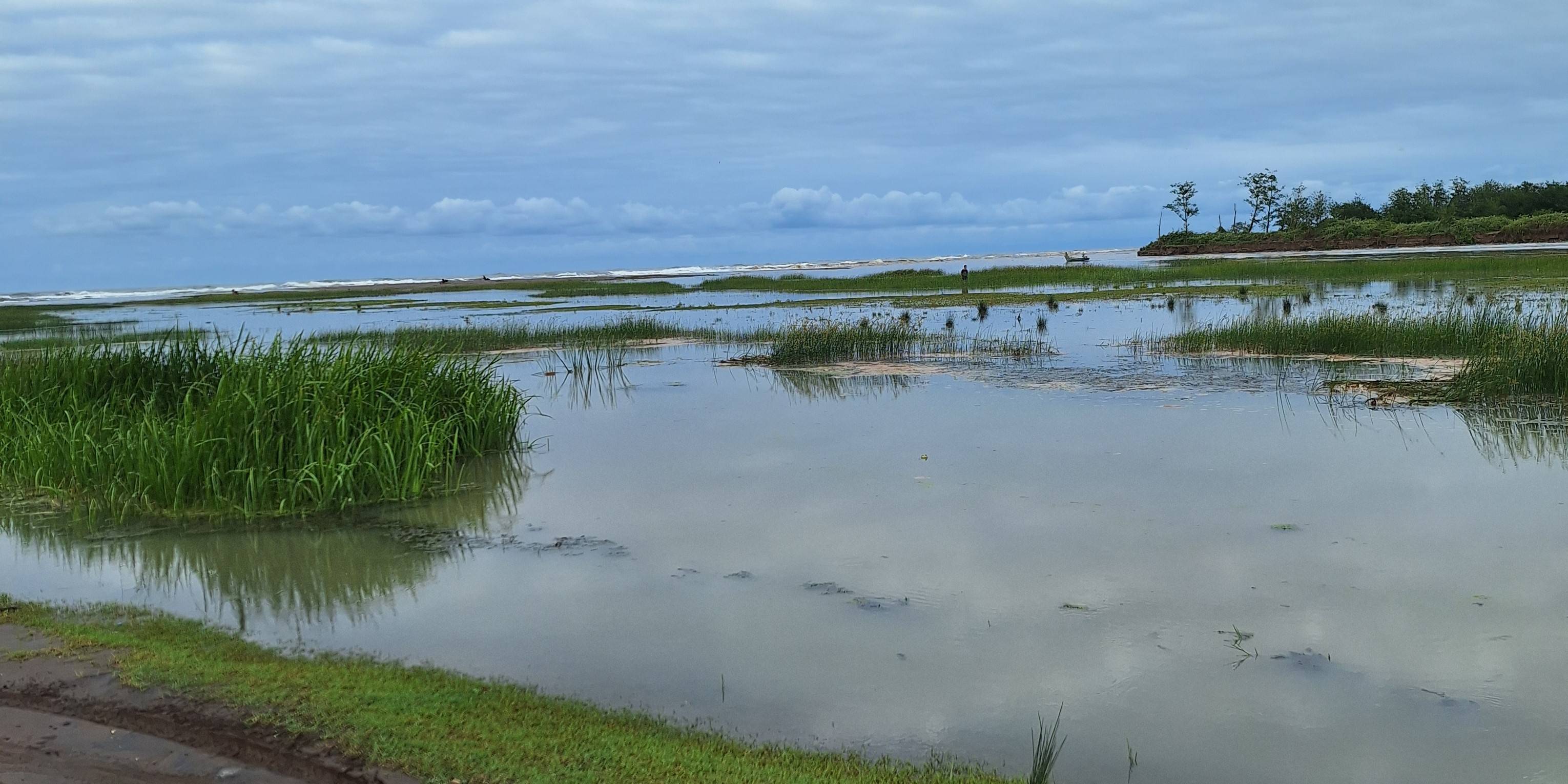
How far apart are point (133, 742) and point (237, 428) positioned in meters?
5.32

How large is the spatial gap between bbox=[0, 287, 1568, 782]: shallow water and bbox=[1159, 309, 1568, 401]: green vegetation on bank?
844 mm

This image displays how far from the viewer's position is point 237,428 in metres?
9.39

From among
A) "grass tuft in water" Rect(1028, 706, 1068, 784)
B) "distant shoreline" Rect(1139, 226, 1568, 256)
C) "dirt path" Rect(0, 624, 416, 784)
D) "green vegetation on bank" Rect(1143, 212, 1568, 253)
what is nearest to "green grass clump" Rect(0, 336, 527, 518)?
"dirt path" Rect(0, 624, 416, 784)

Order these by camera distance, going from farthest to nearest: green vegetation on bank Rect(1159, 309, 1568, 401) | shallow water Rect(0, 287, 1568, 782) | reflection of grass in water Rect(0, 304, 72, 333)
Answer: reflection of grass in water Rect(0, 304, 72, 333)
green vegetation on bank Rect(1159, 309, 1568, 401)
shallow water Rect(0, 287, 1568, 782)

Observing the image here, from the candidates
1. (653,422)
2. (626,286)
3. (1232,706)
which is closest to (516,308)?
(626,286)

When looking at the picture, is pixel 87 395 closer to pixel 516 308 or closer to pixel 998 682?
pixel 998 682

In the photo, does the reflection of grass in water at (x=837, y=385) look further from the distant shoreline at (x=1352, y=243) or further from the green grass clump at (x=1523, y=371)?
the distant shoreline at (x=1352, y=243)

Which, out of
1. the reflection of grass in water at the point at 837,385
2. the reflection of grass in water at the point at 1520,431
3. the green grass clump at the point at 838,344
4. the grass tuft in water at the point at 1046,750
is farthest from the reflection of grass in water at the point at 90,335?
the reflection of grass in water at the point at 1520,431

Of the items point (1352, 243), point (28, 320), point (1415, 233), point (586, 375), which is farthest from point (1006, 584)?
point (1352, 243)

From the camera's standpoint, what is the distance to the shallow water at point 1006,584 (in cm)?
500

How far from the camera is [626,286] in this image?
5559 centimetres

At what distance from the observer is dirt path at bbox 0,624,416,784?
14.0 feet

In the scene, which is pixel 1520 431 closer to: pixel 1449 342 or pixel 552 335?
pixel 1449 342

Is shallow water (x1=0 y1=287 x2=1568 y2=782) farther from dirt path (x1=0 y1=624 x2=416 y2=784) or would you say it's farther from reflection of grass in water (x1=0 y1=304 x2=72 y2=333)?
reflection of grass in water (x1=0 y1=304 x2=72 y2=333)
